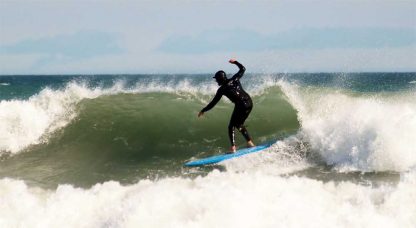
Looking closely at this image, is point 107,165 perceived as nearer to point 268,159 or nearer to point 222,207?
point 268,159

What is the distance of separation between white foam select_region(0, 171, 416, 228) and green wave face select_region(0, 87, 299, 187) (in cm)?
148

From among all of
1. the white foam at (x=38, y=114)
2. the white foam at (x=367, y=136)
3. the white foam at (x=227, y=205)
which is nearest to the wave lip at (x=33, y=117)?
the white foam at (x=38, y=114)

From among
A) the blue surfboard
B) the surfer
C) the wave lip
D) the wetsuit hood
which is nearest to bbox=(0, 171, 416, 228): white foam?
the blue surfboard

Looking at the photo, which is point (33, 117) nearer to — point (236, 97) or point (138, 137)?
point (138, 137)

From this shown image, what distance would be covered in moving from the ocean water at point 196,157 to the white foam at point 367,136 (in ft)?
0.07

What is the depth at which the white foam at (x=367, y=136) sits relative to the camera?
8672 millimetres

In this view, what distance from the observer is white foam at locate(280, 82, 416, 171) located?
8.67 metres

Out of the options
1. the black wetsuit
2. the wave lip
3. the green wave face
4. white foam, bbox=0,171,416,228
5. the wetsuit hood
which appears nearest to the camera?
white foam, bbox=0,171,416,228

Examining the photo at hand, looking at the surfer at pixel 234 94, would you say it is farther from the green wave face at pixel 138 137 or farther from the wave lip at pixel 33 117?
the wave lip at pixel 33 117

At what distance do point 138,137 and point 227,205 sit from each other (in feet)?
19.0

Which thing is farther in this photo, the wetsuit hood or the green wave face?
the green wave face

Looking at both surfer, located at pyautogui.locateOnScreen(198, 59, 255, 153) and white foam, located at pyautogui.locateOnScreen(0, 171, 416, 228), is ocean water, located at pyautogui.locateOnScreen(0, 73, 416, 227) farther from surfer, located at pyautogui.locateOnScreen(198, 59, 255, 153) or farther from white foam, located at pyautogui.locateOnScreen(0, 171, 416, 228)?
surfer, located at pyautogui.locateOnScreen(198, 59, 255, 153)

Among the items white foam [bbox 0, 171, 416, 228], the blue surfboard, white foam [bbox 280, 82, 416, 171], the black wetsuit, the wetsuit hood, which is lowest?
white foam [bbox 0, 171, 416, 228]

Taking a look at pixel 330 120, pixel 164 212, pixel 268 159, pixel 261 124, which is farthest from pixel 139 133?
pixel 164 212
